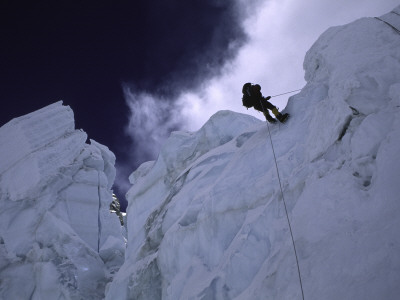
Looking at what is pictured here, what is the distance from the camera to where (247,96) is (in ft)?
27.7

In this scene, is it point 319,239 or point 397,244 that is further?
point 319,239

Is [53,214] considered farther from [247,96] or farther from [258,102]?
[258,102]

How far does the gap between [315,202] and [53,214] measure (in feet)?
74.1

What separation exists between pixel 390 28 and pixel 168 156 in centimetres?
1388

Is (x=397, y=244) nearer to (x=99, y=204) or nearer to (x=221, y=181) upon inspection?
(x=221, y=181)

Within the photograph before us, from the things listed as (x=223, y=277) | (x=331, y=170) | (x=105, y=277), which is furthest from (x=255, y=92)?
(x=105, y=277)

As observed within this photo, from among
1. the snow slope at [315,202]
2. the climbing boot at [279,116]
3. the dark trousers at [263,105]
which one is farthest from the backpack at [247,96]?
the snow slope at [315,202]

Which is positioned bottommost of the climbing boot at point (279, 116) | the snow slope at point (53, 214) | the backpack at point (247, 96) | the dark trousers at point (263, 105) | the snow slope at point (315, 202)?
the snow slope at point (315, 202)

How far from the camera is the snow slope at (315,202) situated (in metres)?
3.52

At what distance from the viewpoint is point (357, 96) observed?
521cm

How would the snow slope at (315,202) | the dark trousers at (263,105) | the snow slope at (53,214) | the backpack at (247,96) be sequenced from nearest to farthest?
the snow slope at (315,202) < the dark trousers at (263,105) < the backpack at (247,96) < the snow slope at (53,214)

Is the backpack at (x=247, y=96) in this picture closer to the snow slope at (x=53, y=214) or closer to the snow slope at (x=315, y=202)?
the snow slope at (x=315, y=202)

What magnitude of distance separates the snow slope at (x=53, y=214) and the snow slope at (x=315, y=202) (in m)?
9.41

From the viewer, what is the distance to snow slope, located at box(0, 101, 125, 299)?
1916 cm
